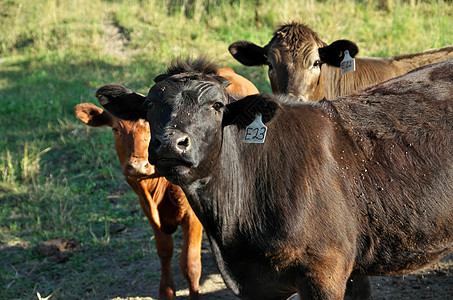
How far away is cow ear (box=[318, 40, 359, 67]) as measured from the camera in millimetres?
5991

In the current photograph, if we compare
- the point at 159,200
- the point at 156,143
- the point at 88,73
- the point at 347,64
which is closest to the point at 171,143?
the point at 156,143

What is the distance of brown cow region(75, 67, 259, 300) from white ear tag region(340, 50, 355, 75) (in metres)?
1.68

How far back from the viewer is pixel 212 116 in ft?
11.2

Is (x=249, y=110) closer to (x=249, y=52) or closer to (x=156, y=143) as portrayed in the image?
(x=156, y=143)

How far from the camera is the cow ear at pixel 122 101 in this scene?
3.94 m

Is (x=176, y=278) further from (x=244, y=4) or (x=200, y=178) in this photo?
(x=244, y=4)

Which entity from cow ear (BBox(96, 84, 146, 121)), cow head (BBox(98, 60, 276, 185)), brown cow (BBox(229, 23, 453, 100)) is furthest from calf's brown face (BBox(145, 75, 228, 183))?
brown cow (BBox(229, 23, 453, 100))

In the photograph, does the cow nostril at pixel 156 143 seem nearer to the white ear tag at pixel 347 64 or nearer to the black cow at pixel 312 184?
the black cow at pixel 312 184

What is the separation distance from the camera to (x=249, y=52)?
657cm

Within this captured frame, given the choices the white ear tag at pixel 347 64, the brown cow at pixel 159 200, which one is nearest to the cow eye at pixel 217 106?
the brown cow at pixel 159 200

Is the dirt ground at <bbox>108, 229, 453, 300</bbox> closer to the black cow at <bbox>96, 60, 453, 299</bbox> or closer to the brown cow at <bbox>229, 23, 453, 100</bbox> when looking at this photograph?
the black cow at <bbox>96, 60, 453, 299</bbox>

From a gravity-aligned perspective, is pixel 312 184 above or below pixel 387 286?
above

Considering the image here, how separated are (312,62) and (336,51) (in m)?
0.35

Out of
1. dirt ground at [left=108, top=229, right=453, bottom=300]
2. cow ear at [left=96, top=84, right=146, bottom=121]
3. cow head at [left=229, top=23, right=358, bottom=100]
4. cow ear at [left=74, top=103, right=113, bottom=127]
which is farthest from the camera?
cow head at [left=229, top=23, right=358, bottom=100]
